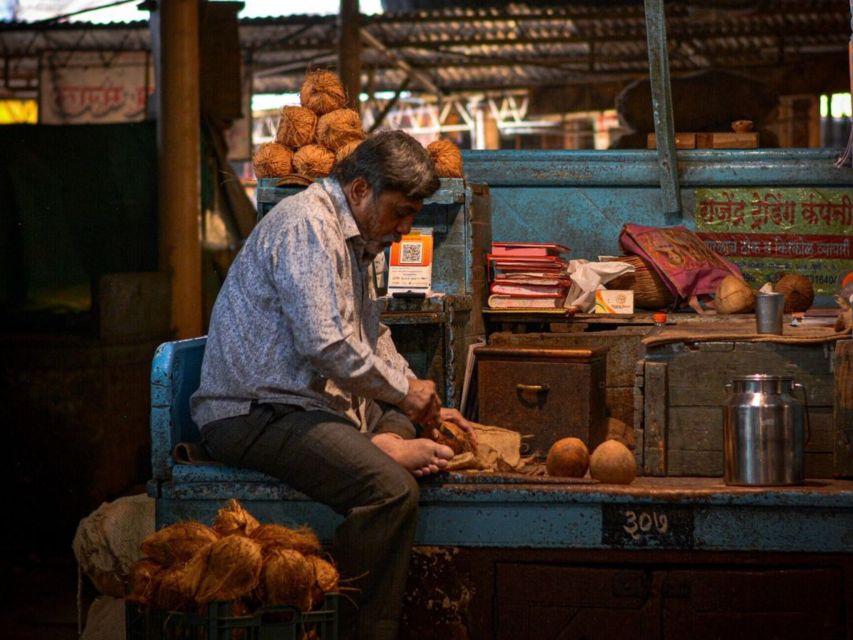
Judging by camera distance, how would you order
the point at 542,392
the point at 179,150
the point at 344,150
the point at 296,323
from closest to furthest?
the point at 296,323
the point at 542,392
the point at 344,150
the point at 179,150

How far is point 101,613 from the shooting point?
4.47m

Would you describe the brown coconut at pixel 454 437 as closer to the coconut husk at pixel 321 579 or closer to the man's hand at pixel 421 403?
the man's hand at pixel 421 403

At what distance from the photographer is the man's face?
367 cm

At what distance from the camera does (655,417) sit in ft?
13.8

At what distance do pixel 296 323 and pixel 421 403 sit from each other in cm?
47

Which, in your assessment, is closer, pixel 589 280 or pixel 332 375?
pixel 332 375

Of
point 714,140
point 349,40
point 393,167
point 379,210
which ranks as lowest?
point 379,210

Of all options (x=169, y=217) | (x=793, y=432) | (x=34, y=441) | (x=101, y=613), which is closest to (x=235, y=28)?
(x=169, y=217)

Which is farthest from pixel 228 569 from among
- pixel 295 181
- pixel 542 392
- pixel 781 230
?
pixel 781 230

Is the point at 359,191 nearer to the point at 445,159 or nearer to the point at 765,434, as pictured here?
the point at 445,159

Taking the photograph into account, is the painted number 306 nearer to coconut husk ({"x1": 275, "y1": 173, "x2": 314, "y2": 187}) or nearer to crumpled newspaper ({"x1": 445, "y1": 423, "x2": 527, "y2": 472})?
crumpled newspaper ({"x1": 445, "y1": 423, "x2": 527, "y2": 472})

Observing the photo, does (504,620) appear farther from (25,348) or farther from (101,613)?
(25,348)

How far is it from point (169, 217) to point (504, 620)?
672cm

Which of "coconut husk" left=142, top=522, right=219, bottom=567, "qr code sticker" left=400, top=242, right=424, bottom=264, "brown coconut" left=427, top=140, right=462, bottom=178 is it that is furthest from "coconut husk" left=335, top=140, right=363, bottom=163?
"coconut husk" left=142, top=522, right=219, bottom=567
